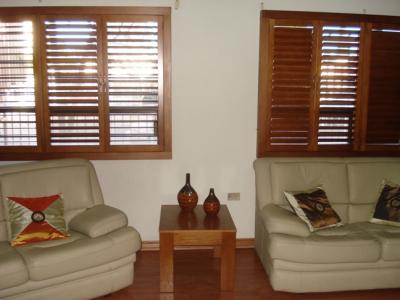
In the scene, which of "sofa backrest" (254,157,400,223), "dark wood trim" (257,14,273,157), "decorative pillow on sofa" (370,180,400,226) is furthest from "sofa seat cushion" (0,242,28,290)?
"decorative pillow on sofa" (370,180,400,226)

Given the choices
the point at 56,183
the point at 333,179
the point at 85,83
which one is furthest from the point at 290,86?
the point at 56,183

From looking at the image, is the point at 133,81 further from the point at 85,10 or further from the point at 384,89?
the point at 384,89

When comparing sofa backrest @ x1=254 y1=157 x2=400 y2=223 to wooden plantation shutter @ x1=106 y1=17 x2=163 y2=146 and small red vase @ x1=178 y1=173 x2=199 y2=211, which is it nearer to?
small red vase @ x1=178 y1=173 x2=199 y2=211

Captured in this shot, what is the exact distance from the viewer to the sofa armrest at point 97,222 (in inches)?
114

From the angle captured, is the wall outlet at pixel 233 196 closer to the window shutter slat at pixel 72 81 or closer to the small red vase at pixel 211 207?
the small red vase at pixel 211 207

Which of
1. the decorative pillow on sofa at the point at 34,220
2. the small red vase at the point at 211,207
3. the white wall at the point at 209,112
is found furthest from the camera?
the white wall at the point at 209,112

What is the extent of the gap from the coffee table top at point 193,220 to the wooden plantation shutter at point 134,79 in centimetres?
78

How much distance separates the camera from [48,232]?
2.83 m

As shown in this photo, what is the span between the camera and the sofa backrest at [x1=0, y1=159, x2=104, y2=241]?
296 centimetres

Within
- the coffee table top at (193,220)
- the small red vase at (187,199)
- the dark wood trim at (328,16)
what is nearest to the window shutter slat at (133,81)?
the small red vase at (187,199)

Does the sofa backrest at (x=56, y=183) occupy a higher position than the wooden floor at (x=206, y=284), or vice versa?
the sofa backrest at (x=56, y=183)

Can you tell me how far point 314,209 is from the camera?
311cm

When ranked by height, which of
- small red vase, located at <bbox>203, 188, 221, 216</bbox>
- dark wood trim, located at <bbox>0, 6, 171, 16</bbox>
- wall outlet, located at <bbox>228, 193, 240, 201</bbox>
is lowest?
wall outlet, located at <bbox>228, 193, 240, 201</bbox>

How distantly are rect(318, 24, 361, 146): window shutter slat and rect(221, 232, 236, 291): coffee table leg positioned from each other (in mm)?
→ 1518
